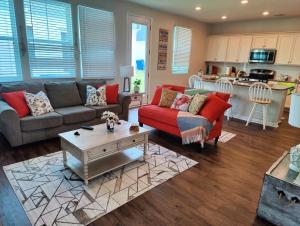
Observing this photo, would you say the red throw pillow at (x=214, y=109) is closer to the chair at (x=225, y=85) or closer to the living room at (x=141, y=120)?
the living room at (x=141, y=120)

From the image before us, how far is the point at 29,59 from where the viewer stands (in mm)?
3785

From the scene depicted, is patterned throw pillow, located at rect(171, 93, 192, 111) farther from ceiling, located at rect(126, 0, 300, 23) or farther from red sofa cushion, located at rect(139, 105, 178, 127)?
ceiling, located at rect(126, 0, 300, 23)

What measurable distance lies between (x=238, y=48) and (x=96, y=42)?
4.81 meters

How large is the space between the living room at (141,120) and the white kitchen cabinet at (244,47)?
5 cm

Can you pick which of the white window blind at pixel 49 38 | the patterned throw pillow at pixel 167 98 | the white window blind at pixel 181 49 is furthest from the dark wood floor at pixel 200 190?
the white window blind at pixel 181 49

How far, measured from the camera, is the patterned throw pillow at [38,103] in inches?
127

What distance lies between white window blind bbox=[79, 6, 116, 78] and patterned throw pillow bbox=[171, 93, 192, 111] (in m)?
2.09

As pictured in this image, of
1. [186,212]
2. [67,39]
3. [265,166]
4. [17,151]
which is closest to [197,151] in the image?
[265,166]

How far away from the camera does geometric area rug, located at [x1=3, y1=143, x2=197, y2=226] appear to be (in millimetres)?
1874

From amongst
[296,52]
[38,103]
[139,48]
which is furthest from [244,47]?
[38,103]

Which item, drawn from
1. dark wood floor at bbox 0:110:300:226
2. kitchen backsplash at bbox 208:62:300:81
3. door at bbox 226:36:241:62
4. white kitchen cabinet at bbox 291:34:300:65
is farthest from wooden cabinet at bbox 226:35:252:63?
dark wood floor at bbox 0:110:300:226

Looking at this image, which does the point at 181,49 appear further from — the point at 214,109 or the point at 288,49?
the point at 214,109

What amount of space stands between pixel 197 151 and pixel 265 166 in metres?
0.96

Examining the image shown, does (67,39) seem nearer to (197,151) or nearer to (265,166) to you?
(197,151)
